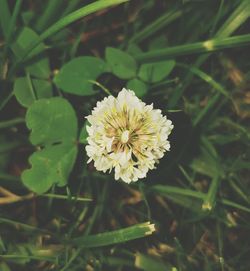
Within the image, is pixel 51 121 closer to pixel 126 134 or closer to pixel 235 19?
pixel 126 134

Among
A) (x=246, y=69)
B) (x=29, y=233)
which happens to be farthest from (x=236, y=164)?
(x=29, y=233)

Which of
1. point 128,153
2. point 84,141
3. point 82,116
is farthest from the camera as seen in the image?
point 82,116

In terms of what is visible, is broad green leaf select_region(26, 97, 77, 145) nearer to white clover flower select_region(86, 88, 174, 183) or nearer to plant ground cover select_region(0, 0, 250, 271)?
plant ground cover select_region(0, 0, 250, 271)

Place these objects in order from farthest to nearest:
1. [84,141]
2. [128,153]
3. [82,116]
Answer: [82,116], [84,141], [128,153]

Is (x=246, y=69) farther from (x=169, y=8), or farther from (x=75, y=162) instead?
(x=75, y=162)

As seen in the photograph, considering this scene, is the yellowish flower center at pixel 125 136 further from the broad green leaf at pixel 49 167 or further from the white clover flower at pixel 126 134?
the broad green leaf at pixel 49 167
